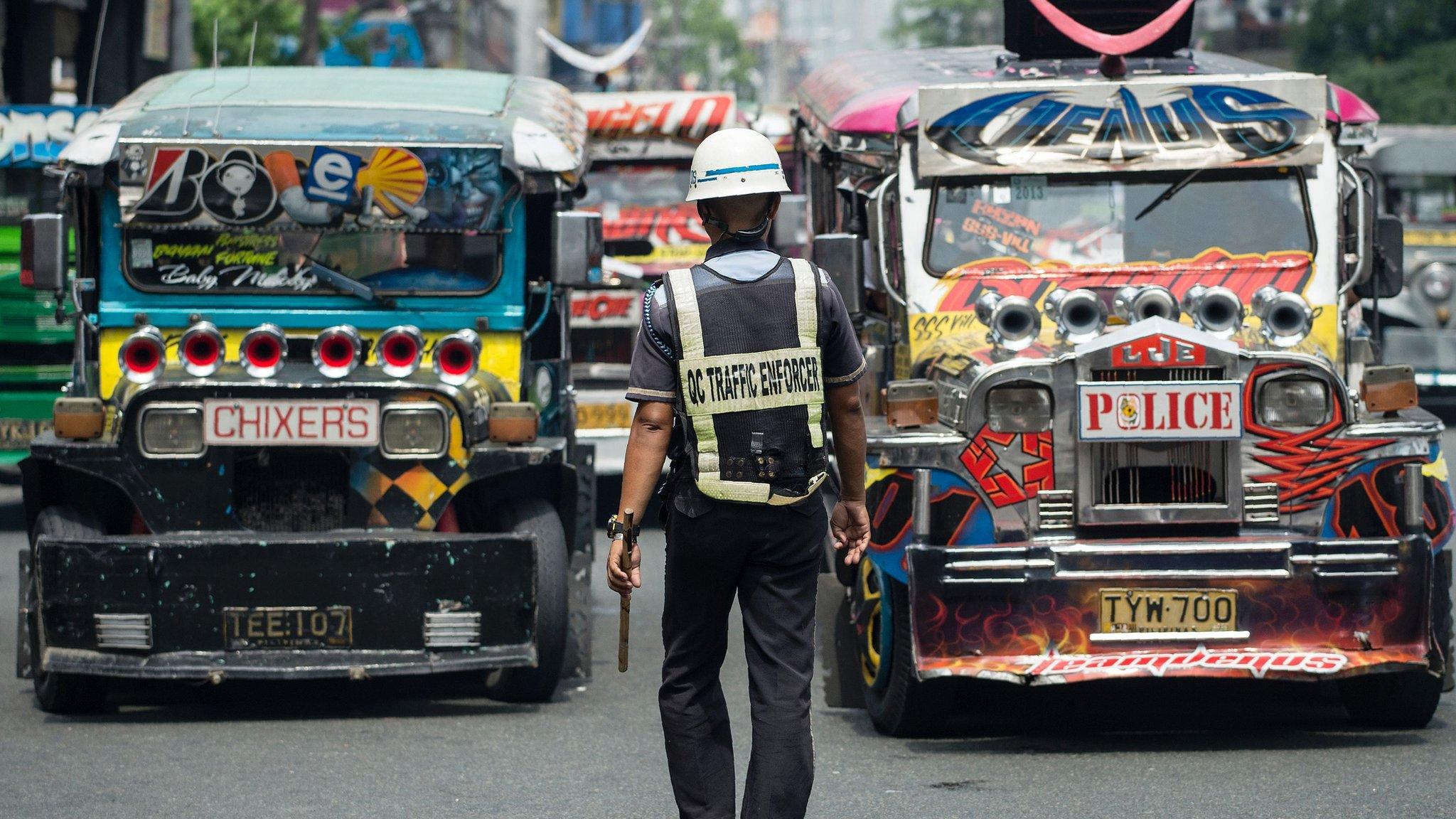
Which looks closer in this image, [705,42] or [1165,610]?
[1165,610]

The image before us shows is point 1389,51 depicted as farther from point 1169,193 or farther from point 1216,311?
point 1216,311

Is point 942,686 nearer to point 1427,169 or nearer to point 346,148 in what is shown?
point 346,148

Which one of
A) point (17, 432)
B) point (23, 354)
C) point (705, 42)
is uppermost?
point (705, 42)

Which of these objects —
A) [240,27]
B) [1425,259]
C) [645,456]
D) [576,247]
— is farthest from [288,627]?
[240,27]

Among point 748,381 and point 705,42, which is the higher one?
point 705,42

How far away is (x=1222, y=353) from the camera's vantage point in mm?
6988

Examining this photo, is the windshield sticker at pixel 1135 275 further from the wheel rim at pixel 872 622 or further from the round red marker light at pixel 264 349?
the round red marker light at pixel 264 349

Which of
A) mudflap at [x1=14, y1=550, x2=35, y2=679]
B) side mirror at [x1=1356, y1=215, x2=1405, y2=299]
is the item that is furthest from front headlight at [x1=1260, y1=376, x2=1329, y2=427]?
mudflap at [x1=14, y1=550, x2=35, y2=679]

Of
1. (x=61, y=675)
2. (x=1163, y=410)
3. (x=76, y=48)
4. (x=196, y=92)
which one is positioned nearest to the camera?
(x=1163, y=410)

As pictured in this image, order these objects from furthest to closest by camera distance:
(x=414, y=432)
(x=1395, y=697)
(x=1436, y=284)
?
(x=1436, y=284) → (x=414, y=432) → (x=1395, y=697)

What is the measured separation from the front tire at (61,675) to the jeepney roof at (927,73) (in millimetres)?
3514

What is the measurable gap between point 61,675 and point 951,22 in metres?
67.7

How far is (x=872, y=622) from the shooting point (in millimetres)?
7531

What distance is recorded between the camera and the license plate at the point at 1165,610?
6.99 meters
